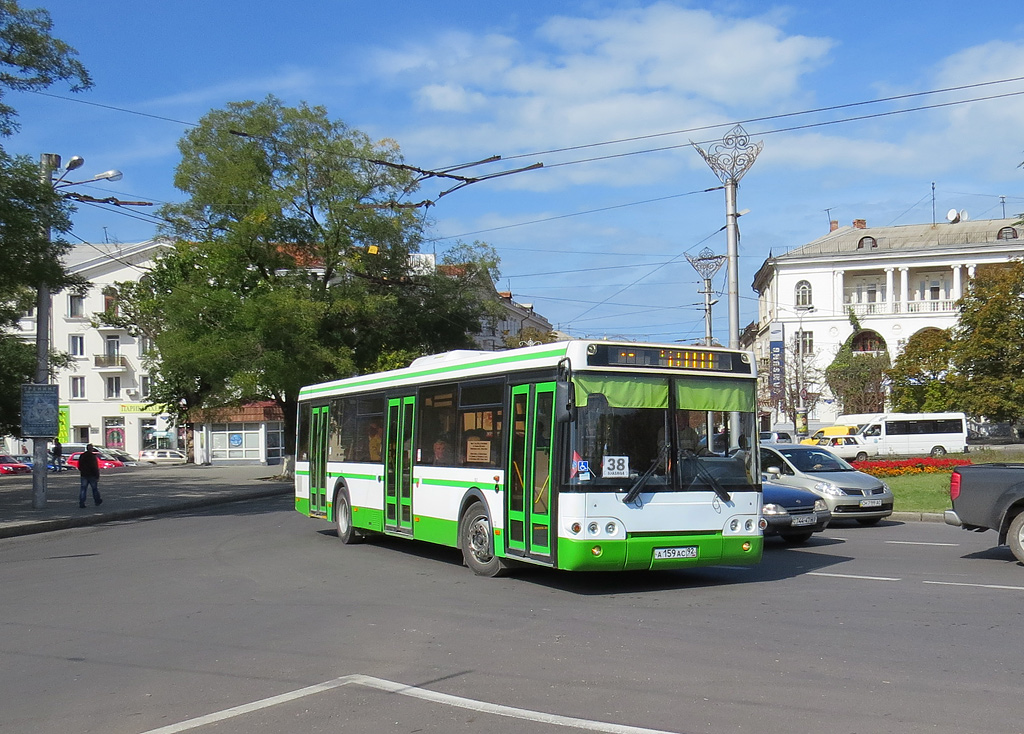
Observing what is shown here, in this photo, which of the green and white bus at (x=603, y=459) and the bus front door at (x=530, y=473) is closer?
the green and white bus at (x=603, y=459)

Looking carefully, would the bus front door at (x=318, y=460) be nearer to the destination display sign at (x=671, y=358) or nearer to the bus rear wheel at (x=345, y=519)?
the bus rear wheel at (x=345, y=519)

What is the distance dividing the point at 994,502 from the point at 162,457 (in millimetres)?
67625

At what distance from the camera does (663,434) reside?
37.7 ft

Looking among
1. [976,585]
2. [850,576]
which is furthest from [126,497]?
[976,585]

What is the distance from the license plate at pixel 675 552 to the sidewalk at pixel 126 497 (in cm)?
1598

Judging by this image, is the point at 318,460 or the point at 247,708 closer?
the point at 247,708

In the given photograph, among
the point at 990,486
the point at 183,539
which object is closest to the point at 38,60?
the point at 183,539

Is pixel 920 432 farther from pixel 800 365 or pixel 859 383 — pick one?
pixel 800 365

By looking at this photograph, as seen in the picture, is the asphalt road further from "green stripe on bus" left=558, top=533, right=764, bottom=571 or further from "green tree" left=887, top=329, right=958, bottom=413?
"green tree" left=887, top=329, right=958, bottom=413

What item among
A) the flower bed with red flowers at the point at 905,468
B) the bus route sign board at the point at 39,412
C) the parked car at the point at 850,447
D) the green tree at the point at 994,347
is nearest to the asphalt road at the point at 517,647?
the bus route sign board at the point at 39,412

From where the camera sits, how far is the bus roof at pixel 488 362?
37.4ft

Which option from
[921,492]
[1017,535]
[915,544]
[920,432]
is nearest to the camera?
[1017,535]

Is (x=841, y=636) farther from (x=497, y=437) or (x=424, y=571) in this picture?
(x=424, y=571)

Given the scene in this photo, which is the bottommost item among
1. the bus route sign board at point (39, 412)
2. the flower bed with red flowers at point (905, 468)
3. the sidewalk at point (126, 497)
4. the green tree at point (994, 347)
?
the sidewalk at point (126, 497)
